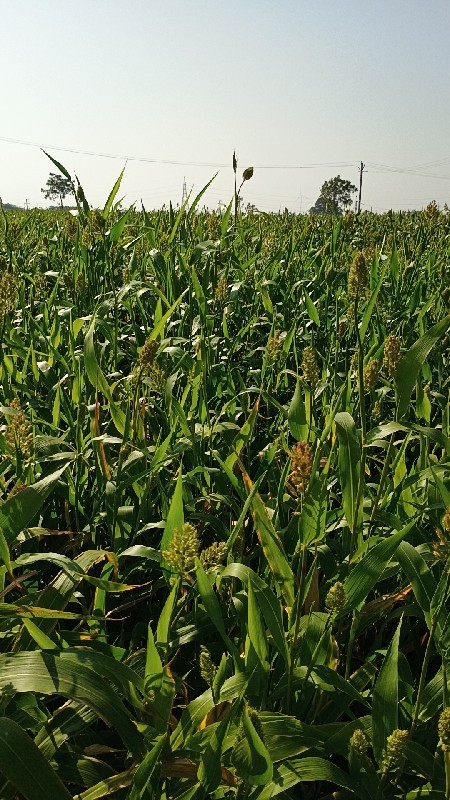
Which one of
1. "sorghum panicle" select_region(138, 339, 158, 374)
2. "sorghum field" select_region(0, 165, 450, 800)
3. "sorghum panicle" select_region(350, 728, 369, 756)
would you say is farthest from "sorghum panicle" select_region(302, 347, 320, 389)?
"sorghum panicle" select_region(350, 728, 369, 756)

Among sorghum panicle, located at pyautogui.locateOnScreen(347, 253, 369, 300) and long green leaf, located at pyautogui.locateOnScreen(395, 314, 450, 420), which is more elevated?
sorghum panicle, located at pyautogui.locateOnScreen(347, 253, 369, 300)

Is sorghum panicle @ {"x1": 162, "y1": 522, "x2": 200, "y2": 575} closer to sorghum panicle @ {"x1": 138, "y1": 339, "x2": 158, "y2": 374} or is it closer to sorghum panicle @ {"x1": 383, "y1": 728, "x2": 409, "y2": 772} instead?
sorghum panicle @ {"x1": 383, "y1": 728, "x2": 409, "y2": 772}

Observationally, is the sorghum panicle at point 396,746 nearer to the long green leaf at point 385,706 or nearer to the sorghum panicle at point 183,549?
the long green leaf at point 385,706

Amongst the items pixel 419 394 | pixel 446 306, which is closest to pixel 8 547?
pixel 419 394

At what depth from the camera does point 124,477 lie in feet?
4.82

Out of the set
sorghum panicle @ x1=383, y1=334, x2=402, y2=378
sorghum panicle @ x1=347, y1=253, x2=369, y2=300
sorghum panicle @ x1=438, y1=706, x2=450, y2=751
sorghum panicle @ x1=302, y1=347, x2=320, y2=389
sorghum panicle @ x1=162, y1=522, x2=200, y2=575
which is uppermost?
sorghum panicle @ x1=347, y1=253, x2=369, y2=300

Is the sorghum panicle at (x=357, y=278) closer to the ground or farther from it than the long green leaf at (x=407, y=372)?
farther from it

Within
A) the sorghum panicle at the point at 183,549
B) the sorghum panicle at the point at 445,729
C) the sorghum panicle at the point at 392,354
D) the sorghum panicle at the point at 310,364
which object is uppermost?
the sorghum panicle at the point at 392,354

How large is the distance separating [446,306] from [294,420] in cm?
101

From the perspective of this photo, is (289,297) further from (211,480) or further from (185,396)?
(211,480)

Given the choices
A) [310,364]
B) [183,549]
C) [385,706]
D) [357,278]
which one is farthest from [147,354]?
[385,706]

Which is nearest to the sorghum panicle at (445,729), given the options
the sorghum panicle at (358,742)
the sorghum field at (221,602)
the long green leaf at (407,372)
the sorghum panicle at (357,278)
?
the sorghum field at (221,602)

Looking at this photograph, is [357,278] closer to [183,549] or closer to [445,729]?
[183,549]

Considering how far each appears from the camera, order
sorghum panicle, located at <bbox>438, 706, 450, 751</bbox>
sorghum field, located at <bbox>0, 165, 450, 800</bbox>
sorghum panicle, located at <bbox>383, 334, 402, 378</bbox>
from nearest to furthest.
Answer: sorghum panicle, located at <bbox>438, 706, 450, 751</bbox> → sorghum field, located at <bbox>0, 165, 450, 800</bbox> → sorghum panicle, located at <bbox>383, 334, 402, 378</bbox>
